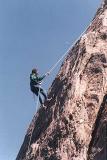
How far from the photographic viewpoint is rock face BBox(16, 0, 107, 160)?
24844 mm

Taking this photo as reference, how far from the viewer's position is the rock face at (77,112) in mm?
24844

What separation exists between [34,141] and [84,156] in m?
6.59

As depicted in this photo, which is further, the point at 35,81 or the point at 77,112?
the point at 35,81

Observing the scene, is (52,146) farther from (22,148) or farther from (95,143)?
(22,148)

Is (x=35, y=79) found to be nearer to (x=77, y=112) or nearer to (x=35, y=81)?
(x=35, y=81)

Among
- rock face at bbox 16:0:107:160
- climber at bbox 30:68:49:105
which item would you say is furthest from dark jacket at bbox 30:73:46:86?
rock face at bbox 16:0:107:160

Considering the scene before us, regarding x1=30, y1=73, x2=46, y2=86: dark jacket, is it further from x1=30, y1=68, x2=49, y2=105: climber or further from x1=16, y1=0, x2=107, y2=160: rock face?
x1=16, y1=0, x2=107, y2=160: rock face

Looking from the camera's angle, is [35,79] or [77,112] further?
[35,79]

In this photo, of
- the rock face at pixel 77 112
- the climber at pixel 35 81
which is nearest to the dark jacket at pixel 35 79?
the climber at pixel 35 81

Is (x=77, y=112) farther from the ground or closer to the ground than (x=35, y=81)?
closer to the ground

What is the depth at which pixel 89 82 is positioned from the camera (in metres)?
28.0

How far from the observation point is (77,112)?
85.9ft

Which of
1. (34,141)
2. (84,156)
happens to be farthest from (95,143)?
(34,141)

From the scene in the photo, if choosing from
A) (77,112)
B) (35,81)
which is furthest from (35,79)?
(77,112)
